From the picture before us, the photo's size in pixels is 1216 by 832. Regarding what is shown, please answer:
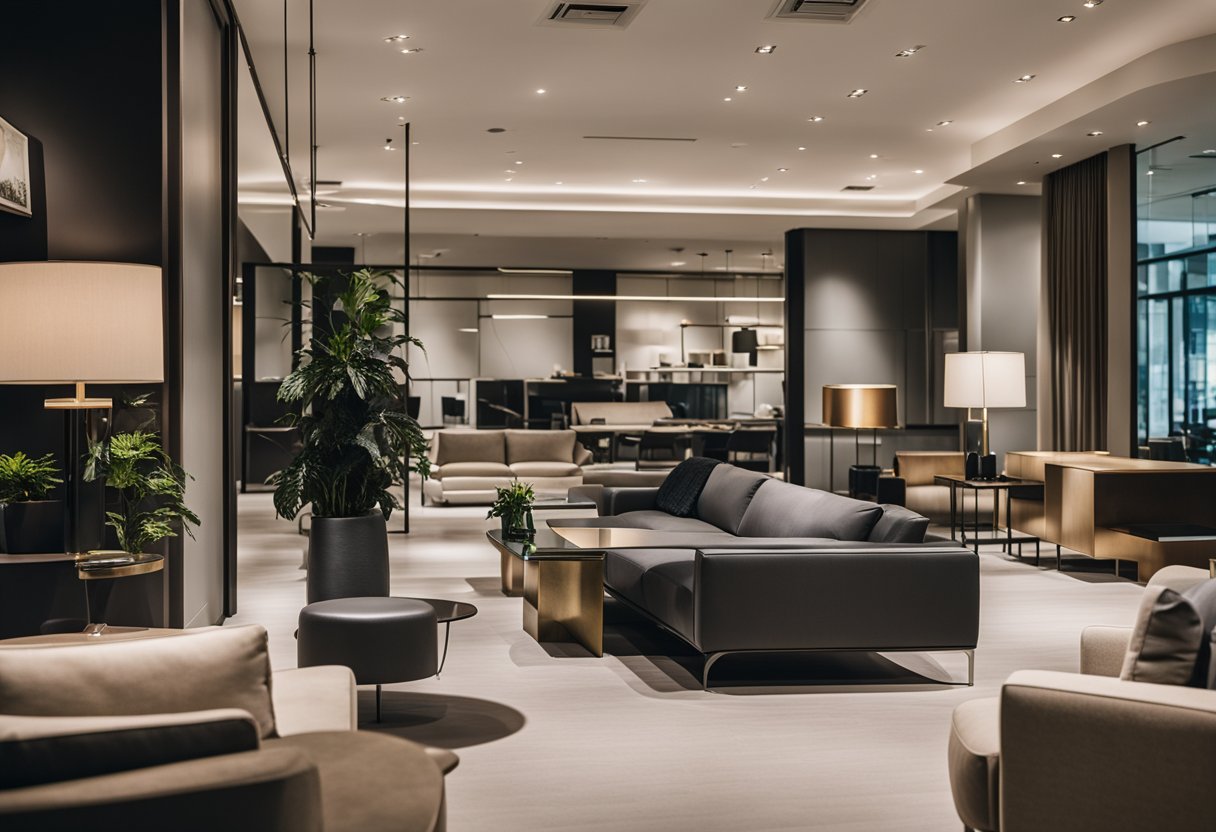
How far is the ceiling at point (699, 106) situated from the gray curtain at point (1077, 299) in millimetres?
337

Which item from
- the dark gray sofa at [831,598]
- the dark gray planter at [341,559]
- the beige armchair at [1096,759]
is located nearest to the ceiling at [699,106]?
the dark gray planter at [341,559]

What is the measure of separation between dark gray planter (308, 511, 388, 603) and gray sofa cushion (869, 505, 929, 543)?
2.32 meters

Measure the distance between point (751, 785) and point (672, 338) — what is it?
1499 cm

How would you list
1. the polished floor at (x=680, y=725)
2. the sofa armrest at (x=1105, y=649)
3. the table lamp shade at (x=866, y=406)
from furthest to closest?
the table lamp shade at (x=866, y=406), the polished floor at (x=680, y=725), the sofa armrest at (x=1105, y=649)

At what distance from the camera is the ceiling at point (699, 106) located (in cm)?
745

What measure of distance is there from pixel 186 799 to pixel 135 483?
2.29 m

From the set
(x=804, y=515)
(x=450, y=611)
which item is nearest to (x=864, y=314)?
(x=804, y=515)

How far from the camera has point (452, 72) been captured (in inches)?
340

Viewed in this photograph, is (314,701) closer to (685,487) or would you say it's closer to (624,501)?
(685,487)

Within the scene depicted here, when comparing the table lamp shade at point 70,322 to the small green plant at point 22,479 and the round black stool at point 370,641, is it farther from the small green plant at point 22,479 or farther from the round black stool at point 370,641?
the round black stool at point 370,641

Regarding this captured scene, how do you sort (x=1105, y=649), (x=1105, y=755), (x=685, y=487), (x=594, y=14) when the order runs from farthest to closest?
(x=685, y=487) → (x=594, y=14) → (x=1105, y=649) → (x=1105, y=755)

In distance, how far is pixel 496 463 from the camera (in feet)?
41.2

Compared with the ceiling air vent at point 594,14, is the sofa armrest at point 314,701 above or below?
below

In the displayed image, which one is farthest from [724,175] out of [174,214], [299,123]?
[174,214]
